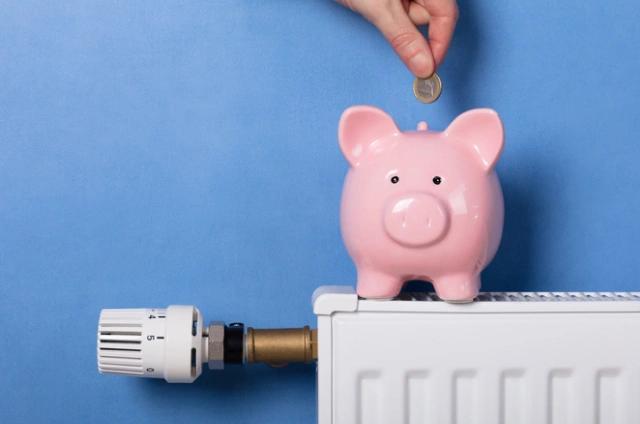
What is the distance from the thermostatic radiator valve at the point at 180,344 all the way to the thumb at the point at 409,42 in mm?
298

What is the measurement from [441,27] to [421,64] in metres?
0.07

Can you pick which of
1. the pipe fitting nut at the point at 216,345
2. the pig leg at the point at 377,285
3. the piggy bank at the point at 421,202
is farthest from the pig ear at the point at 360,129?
the pipe fitting nut at the point at 216,345

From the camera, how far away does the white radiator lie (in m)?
0.78

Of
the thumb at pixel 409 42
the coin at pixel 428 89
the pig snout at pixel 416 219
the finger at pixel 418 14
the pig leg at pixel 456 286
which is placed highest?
the finger at pixel 418 14

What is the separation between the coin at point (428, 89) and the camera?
33.7 inches

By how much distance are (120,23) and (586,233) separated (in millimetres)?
600

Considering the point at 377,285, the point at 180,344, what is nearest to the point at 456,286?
the point at 377,285

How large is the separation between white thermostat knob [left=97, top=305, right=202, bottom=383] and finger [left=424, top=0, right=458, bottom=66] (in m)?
0.39

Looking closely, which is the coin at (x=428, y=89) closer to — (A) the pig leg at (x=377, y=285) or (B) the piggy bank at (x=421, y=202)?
(B) the piggy bank at (x=421, y=202)

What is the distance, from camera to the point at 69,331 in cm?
93

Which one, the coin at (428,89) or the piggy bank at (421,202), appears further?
the coin at (428,89)

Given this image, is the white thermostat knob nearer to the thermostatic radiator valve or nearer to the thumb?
the thermostatic radiator valve

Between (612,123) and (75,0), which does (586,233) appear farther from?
(75,0)

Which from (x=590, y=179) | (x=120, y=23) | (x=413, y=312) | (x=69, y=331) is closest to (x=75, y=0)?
(x=120, y=23)
